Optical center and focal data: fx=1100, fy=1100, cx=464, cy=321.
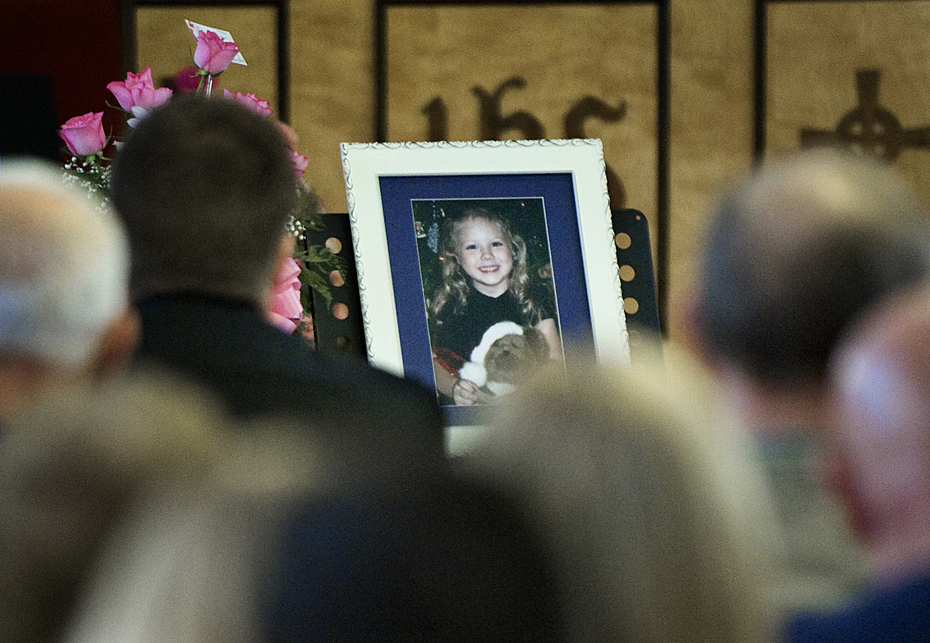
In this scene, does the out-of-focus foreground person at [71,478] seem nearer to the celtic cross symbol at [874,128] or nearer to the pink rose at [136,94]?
the pink rose at [136,94]

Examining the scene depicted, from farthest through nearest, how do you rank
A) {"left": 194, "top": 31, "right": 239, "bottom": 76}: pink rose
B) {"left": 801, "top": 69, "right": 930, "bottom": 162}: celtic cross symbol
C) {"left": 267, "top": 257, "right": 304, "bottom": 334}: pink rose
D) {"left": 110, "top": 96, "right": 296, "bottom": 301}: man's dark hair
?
1. {"left": 801, "top": 69, "right": 930, "bottom": 162}: celtic cross symbol
2. {"left": 194, "top": 31, "right": 239, "bottom": 76}: pink rose
3. {"left": 267, "top": 257, "right": 304, "bottom": 334}: pink rose
4. {"left": 110, "top": 96, "right": 296, "bottom": 301}: man's dark hair

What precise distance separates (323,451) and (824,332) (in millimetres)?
208

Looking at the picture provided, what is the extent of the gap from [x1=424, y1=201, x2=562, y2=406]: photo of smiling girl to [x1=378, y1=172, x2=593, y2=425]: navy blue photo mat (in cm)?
2

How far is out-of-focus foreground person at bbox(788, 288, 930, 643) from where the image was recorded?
0.33 metres

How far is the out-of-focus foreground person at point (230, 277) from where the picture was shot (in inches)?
24.4

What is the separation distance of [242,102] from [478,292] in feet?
1.43

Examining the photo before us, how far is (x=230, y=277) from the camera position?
0.82 m

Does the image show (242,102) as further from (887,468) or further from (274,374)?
(887,468)

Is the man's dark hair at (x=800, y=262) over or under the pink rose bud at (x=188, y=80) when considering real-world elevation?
under

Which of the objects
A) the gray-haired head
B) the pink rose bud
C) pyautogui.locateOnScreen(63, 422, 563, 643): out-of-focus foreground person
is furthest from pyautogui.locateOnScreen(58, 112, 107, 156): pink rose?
pyautogui.locateOnScreen(63, 422, 563, 643): out-of-focus foreground person

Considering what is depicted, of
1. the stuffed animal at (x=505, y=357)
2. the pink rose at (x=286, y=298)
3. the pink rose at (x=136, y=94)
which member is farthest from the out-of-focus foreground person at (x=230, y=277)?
the stuffed animal at (x=505, y=357)

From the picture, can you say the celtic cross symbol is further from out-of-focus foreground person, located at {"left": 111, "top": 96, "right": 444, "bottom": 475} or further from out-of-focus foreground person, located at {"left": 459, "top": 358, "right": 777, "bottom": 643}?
out-of-focus foreground person, located at {"left": 459, "top": 358, "right": 777, "bottom": 643}

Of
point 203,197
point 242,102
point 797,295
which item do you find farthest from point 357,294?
point 797,295

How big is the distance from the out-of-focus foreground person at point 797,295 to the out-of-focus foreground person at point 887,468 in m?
0.02
